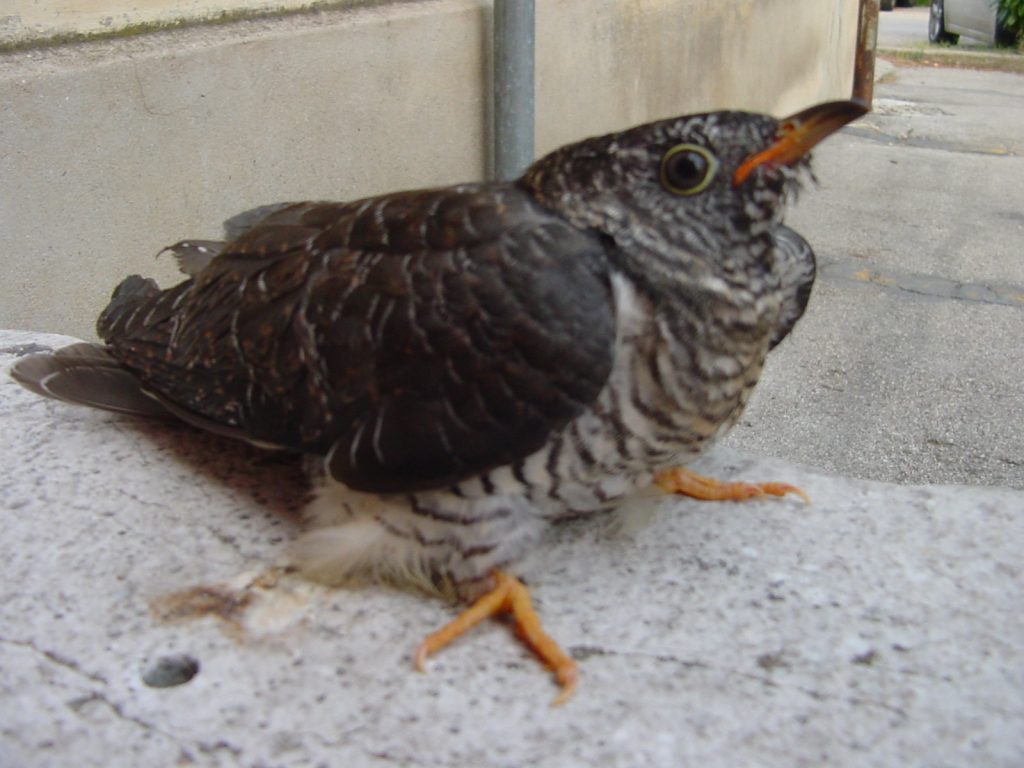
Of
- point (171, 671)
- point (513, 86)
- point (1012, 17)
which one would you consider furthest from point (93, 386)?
point (1012, 17)

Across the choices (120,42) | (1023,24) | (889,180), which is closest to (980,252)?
(889,180)

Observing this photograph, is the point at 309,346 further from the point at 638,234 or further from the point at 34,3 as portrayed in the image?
the point at 34,3

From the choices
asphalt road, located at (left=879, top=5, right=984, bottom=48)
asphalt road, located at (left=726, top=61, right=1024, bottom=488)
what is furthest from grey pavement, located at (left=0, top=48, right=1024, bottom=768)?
asphalt road, located at (left=879, top=5, right=984, bottom=48)

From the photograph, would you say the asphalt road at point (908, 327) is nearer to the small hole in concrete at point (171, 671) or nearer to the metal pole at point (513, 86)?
the metal pole at point (513, 86)

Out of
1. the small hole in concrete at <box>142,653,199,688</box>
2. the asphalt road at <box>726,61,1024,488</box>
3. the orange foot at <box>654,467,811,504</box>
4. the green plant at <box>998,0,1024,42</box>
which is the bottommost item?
the asphalt road at <box>726,61,1024,488</box>

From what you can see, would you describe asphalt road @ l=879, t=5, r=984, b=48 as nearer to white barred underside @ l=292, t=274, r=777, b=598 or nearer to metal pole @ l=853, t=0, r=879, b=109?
metal pole @ l=853, t=0, r=879, b=109
